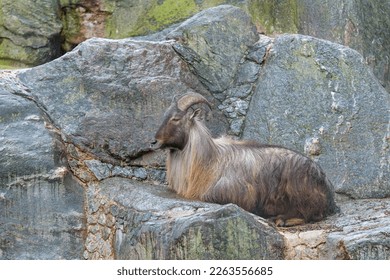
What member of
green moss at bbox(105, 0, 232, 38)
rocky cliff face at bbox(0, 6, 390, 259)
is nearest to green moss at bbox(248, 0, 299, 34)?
green moss at bbox(105, 0, 232, 38)

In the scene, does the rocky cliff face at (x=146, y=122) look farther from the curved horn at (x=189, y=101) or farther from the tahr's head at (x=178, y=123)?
the curved horn at (x=189, y=101)

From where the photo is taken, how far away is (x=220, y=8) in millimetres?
12508

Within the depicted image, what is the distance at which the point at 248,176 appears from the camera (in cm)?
1068

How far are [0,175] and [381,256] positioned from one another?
14.1 ft

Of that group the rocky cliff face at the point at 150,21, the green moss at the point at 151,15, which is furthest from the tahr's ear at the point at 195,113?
the green moss at the point at 151,15

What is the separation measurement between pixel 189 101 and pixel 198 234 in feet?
6.90

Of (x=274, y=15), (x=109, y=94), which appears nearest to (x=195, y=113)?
(x=109, y=94)

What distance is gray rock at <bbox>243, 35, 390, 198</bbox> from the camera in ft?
38.4

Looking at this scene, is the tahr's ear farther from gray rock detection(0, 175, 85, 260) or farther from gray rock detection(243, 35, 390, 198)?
gray rock detection(0, 175, 85, 260)

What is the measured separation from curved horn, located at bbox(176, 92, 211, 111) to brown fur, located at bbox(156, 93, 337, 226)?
0.07 metres

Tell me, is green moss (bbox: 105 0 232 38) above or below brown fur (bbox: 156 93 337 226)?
above

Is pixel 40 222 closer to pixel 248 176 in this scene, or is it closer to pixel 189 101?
pixel 189 101

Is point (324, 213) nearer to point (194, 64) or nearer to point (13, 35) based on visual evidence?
point (194, 64)
